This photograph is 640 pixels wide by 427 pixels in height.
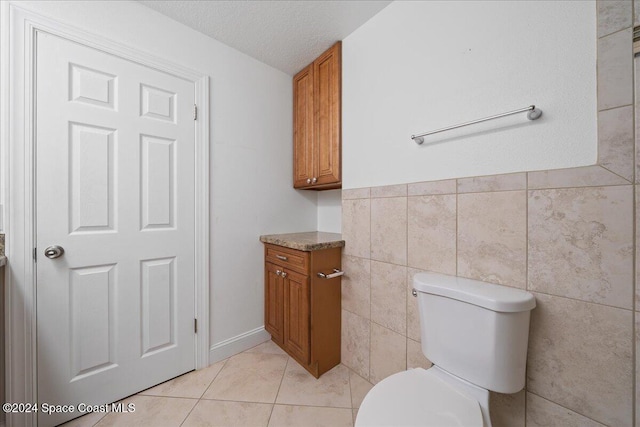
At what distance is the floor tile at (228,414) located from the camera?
115 cm

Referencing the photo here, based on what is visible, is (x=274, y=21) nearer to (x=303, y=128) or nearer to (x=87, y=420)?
(x=303, y=128)

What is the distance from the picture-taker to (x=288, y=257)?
158cm

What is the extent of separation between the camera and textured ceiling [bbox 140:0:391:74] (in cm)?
133

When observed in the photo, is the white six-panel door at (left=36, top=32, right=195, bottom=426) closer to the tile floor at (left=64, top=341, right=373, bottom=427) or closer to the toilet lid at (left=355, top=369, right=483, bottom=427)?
the tile floor at (left=64, top=341, right=373, bottom=427)

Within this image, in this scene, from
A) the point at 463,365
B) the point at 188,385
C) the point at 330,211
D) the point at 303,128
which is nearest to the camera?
the point at 463,365

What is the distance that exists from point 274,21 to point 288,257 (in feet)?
4.91

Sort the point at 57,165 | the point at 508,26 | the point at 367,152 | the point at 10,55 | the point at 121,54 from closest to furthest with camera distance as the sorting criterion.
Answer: the point at 508,26, the point at 10,55, the point at 57,165, the point at 121,54, the point at 367,152

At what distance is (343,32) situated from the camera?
1538 millimetres

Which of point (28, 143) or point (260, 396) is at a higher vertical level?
point (28, 143)

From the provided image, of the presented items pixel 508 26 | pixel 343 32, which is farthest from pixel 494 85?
pixel 343 32

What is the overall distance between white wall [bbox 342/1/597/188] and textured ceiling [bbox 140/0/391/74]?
14 centimetres

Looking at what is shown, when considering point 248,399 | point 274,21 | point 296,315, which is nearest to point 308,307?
point 296,315

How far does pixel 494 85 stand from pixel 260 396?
1.93 metres

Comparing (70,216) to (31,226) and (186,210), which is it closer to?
(31,226)
